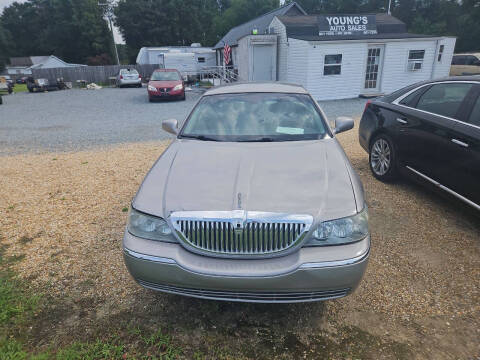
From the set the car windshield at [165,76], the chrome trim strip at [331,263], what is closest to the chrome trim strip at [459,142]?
the chrome trim strip at [331,263]

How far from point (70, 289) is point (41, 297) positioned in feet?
0.73

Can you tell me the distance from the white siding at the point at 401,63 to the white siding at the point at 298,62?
3.87 metres

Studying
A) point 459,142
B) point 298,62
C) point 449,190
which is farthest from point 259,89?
point 298,62

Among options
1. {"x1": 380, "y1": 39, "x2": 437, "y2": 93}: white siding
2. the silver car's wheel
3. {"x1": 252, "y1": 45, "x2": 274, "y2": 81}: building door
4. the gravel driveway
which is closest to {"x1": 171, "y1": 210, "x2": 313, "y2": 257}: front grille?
the silver car's wheel

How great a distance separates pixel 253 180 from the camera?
8.00 feet

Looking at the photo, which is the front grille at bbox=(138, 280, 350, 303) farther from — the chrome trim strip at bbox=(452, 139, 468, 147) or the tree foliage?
the tree foliage

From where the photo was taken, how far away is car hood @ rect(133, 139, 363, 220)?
2221 mm

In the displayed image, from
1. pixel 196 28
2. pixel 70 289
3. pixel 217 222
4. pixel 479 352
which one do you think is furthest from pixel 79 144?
pixel 196 28

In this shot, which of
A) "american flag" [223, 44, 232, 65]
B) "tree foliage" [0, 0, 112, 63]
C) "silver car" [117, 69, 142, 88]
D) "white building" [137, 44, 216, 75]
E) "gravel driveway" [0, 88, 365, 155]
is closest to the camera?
"gravel driveway" [0, 88, 365, 155]

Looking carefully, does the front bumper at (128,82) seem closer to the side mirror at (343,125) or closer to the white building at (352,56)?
the white building at (352,56)

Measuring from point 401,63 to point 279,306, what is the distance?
16138 millimetres

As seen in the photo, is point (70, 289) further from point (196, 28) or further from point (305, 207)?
point (196, 28)

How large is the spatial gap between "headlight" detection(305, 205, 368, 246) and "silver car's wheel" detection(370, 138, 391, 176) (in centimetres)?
297

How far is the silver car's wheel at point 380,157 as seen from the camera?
4863mm
